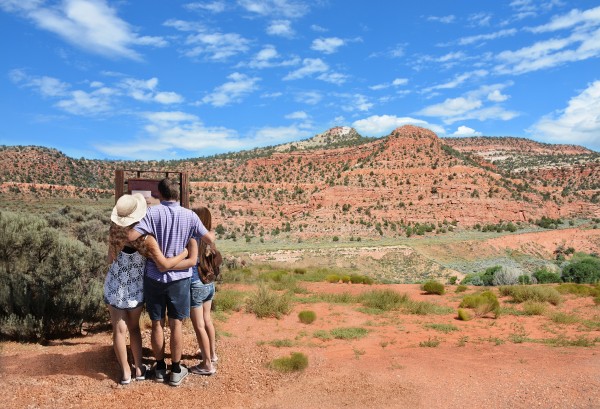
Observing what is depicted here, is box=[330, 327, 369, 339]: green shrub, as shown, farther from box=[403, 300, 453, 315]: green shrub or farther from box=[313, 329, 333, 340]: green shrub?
box=[403, 300, 453, 315]: green shrub

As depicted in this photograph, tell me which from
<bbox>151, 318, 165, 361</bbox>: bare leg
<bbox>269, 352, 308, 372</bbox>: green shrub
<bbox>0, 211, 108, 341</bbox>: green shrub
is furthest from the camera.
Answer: <bbox>0, 211, 108, 341</bbox>: green shrub

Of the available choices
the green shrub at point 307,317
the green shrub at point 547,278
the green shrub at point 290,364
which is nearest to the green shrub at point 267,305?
the green shrub at point 307,317

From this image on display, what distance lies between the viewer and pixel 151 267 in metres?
4.96

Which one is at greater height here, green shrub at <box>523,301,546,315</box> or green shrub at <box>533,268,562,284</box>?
green shrub at <box>523,301,546,315</box>

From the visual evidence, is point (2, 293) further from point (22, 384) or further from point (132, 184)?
point (132, 184)

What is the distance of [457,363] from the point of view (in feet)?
21.9

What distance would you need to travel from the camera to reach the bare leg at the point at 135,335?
502 centimetres

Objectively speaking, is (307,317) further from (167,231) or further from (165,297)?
(167,231)

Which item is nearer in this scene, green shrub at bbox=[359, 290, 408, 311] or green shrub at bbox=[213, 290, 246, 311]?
green shrub at bbox=[213, 290, 246, 311]

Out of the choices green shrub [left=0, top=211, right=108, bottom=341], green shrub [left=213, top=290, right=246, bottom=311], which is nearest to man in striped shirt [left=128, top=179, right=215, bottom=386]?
green shrub [left=0, top=211, right=108, bottom=341]

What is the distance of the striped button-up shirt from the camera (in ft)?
16.2

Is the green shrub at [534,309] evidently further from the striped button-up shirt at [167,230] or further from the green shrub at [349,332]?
the striped button-up shirt at [167,230]

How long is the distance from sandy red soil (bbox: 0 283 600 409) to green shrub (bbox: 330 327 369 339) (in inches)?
10.3

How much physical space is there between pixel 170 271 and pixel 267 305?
5.68m
